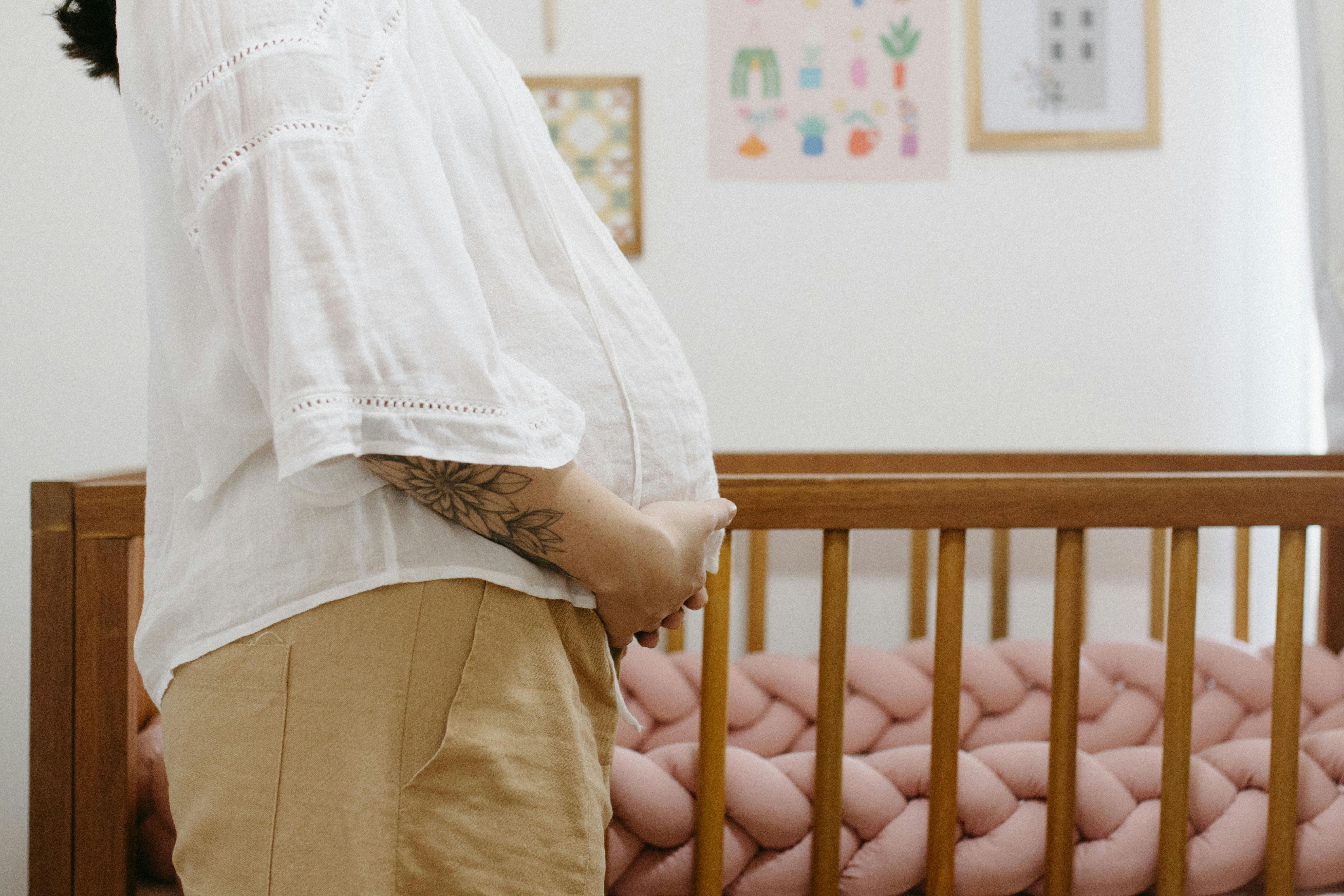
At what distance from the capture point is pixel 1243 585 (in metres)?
1.43

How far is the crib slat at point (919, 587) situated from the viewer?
1.45 meters

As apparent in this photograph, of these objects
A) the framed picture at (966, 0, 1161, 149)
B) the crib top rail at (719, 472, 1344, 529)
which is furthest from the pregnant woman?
the framed picture at (966, 0, 1161, 149)

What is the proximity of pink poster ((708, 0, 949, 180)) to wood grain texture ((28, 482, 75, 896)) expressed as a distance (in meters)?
1.10

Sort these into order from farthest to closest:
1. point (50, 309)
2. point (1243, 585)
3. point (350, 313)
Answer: point (1243, 585) < point (50, 309) < point (350, 313)

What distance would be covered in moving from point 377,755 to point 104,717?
553 millimetres

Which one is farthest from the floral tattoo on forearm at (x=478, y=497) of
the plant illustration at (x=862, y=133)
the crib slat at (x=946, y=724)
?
the plant illustration at (x=862, y=133)

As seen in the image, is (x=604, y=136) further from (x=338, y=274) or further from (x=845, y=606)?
(x=338, y=274)

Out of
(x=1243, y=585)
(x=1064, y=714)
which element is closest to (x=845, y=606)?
(x=1064, y=714)

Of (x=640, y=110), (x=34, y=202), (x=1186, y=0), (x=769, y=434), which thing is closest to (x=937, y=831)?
(x=769, y=434)

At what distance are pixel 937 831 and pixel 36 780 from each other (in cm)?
85

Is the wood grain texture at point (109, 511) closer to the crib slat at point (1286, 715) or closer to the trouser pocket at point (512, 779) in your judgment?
the trouser pocket at point (512, 779)

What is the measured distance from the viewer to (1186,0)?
1.46 m

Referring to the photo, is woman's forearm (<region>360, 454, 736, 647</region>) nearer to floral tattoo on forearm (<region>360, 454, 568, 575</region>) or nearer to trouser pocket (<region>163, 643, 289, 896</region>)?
floral tattoo on forearm (<region>360, 454, 568, 575</region>)

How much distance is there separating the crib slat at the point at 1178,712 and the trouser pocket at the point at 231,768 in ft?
2.57
